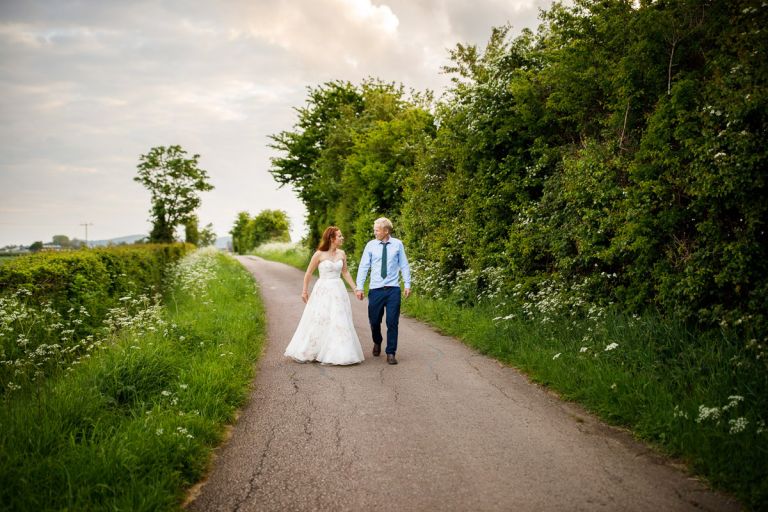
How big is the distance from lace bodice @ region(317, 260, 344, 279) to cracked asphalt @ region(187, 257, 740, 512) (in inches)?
68.3

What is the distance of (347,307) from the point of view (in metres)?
6.82

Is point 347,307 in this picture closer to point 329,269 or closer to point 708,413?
point 329,269

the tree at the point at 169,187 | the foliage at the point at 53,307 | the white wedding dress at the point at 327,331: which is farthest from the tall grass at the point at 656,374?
the tree at the point at 169,187

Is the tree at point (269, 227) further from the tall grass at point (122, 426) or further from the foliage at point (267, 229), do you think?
the tall grass at point (122, 426)

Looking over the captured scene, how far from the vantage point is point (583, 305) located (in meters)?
6.21

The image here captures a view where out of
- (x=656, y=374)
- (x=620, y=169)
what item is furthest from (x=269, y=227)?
(x=656, y=374)

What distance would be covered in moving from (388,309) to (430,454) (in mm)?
3157

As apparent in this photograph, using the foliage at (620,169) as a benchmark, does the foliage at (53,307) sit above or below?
below

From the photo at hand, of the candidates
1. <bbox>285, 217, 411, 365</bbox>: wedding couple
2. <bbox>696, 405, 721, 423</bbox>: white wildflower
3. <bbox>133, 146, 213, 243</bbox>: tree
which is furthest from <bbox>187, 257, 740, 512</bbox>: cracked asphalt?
<bbox>133, 146, 213, 243</bbox>: tree

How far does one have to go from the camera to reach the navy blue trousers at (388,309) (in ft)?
21.3

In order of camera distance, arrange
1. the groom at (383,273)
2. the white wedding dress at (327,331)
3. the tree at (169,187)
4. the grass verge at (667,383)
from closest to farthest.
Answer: the grass verge at (667,383) → the white wedding dress at (327,331) → the groom at (383,273) → the tree at (169,187)

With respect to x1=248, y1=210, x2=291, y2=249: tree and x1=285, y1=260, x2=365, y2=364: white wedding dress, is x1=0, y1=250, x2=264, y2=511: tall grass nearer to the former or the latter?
x1=285, y1=260, x2=365, y2=364: white wedding dress

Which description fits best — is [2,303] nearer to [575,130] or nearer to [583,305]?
[583,305]

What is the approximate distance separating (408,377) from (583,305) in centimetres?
279
